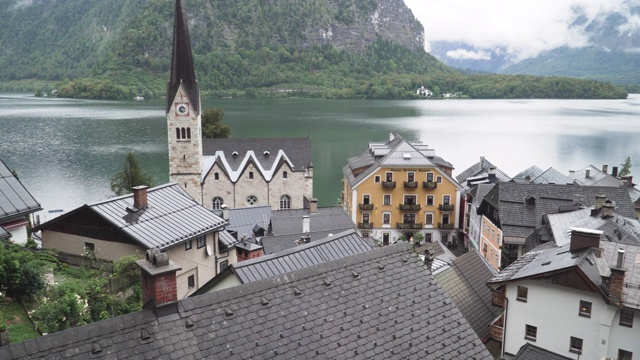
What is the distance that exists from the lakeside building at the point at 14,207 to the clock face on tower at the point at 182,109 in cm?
2965

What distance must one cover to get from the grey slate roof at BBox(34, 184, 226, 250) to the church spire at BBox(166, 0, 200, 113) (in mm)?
28960

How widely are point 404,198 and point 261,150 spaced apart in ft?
51.6

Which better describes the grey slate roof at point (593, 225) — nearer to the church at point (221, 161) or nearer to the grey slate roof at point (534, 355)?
the grey slate roof at point (534, 355)

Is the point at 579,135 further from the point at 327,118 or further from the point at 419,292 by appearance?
the point at 419,292

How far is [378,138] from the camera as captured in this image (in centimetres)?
11069

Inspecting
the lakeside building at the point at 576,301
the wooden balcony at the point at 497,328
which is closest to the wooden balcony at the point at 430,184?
the lakeside building at the point at 576,301

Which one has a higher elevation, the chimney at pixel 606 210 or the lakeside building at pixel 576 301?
the chimney at pixel 606 210

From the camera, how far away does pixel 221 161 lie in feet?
175

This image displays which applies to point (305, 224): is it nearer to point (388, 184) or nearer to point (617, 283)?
point (388, 184)

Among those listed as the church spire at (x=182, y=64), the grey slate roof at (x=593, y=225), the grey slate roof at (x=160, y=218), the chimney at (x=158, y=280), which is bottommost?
the grey slate roof at (x=593, y=225)

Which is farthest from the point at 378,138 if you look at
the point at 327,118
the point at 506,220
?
the point at 506,220

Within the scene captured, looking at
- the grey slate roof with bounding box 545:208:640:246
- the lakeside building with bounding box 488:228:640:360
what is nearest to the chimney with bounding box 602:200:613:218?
the grey slate roof with bounding box 545:208:640:246

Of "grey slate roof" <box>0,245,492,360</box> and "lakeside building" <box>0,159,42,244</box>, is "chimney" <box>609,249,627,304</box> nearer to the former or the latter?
"grey slate roof" <box>0,245,492,360</box>

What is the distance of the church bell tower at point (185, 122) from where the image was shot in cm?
5078
